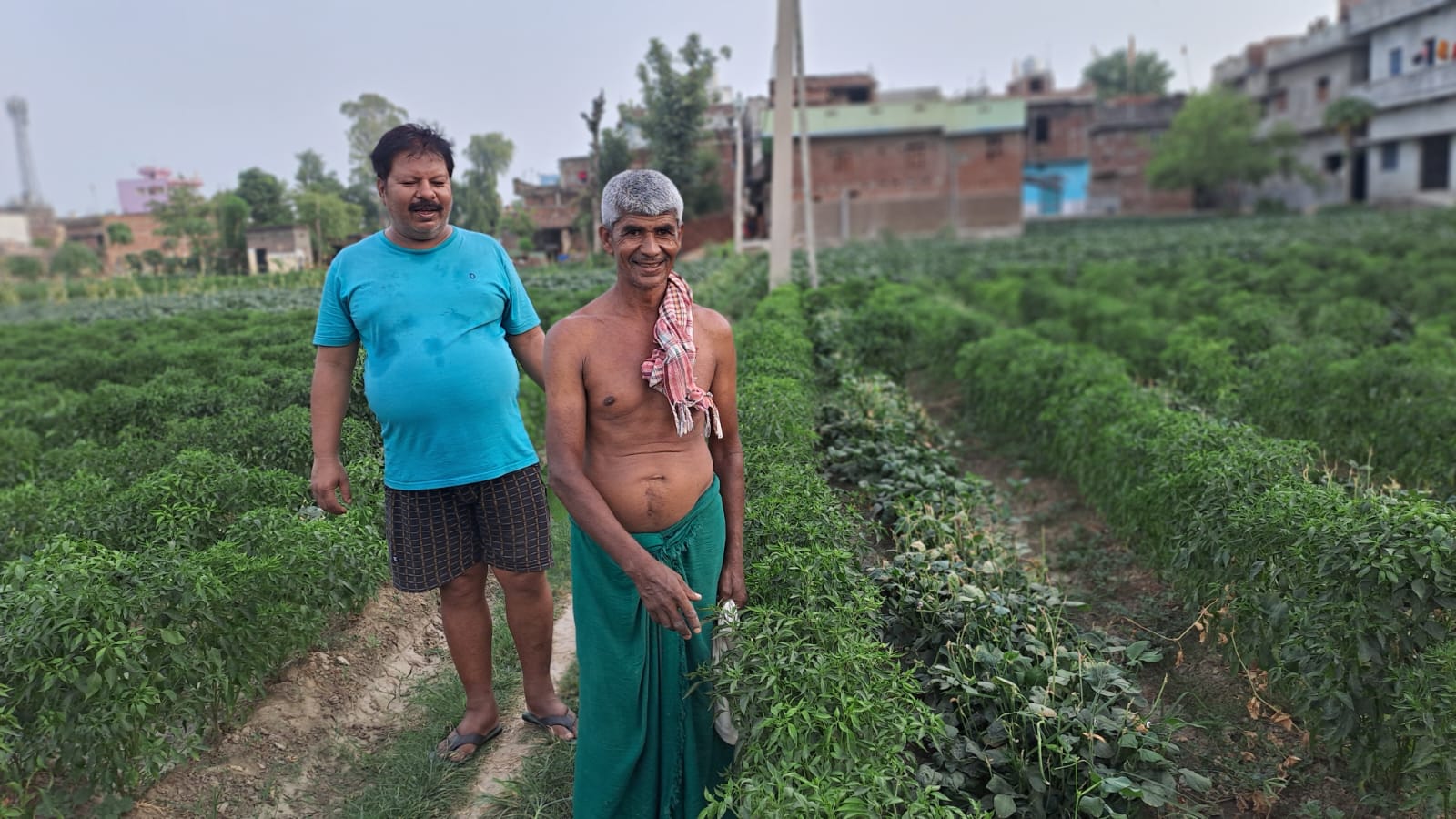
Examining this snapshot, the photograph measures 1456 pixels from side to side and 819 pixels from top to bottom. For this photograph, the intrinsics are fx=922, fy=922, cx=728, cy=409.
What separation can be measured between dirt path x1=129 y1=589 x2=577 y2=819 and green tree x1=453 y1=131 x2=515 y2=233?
225cm

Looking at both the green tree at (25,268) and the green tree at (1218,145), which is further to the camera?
the green tree at (1218,145)

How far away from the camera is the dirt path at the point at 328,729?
3.38 metres

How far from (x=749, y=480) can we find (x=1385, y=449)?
16.4ft

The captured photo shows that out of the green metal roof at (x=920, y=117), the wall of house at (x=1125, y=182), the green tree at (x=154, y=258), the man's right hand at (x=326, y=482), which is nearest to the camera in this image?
the man's right hand at (x=326, y=482)

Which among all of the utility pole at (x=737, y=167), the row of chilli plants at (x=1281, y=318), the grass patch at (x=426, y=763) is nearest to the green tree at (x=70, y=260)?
the utility pole at (x=737, y=167)

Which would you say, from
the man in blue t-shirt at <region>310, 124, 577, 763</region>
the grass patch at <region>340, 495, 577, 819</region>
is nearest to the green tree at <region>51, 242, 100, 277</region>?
the grass patch at <region>340, 495, 577, 819</region>

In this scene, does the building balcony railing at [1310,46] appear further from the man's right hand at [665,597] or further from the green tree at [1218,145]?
the man's right hand at [665,597]

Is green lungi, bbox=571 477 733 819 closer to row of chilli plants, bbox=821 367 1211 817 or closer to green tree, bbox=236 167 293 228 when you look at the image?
row of chilli plants, bbox=821 367 1211 817

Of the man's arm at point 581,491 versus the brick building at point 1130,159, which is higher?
the brick building at point 1130,159

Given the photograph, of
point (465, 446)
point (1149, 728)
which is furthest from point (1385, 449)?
point (465, 446)

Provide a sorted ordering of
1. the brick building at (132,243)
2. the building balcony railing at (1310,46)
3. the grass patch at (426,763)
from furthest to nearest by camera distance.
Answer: the building balcony railing at (1310,46) → the brick building at (132,243) → the grass patch at (426,763)

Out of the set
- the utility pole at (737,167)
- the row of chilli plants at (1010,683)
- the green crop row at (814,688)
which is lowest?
the row of chilli plants at (1010,683)

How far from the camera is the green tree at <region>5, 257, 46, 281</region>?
2904 cm

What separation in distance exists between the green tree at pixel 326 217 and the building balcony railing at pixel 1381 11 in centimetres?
4625
